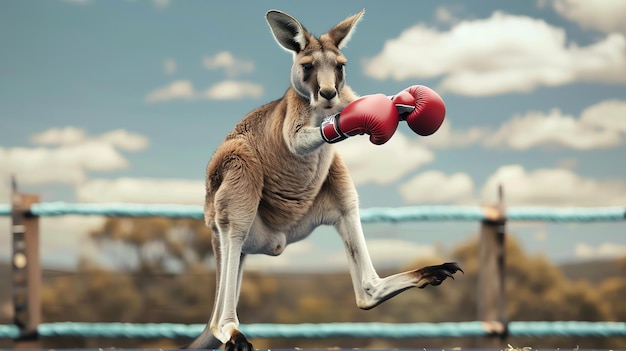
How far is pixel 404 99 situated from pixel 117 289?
7.81 feet

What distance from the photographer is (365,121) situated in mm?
1751

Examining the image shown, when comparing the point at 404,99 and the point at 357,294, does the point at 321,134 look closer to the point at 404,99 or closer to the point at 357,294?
the point at 404,99

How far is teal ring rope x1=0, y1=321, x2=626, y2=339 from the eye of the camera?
3.19 m

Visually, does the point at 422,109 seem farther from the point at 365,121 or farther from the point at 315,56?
the point at 315,56

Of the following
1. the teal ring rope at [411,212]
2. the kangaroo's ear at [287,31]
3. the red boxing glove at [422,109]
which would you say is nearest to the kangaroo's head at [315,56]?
the kangaroo's ear at [287,31]

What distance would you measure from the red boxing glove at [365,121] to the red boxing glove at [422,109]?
9 centimetres

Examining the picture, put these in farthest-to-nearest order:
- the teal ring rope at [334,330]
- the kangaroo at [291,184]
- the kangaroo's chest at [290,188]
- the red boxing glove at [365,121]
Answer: the teal ring rope at [334,330], the kangaroo's chest at [290,188], the kangaroo at [291,184], the red boxing glove at [365,121]

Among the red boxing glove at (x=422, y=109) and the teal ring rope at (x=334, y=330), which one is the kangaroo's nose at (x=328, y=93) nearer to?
the red boxing glove at (x=422, y=109)

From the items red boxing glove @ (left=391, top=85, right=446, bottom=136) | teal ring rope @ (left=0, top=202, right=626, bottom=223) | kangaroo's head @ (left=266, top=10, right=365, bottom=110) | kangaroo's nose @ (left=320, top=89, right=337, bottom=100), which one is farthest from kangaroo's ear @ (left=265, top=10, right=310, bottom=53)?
teal ring rope @ (left=0, top=202, right=626, bottom=223)

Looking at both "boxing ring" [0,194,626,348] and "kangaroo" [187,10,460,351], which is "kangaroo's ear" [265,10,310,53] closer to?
"kangaroo" [187,10,460,351]

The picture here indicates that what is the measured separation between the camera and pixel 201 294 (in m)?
3.60

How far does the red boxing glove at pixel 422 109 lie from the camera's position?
73.7 inches

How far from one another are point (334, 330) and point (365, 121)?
176 cm

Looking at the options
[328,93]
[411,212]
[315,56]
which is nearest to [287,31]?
[315,56]
